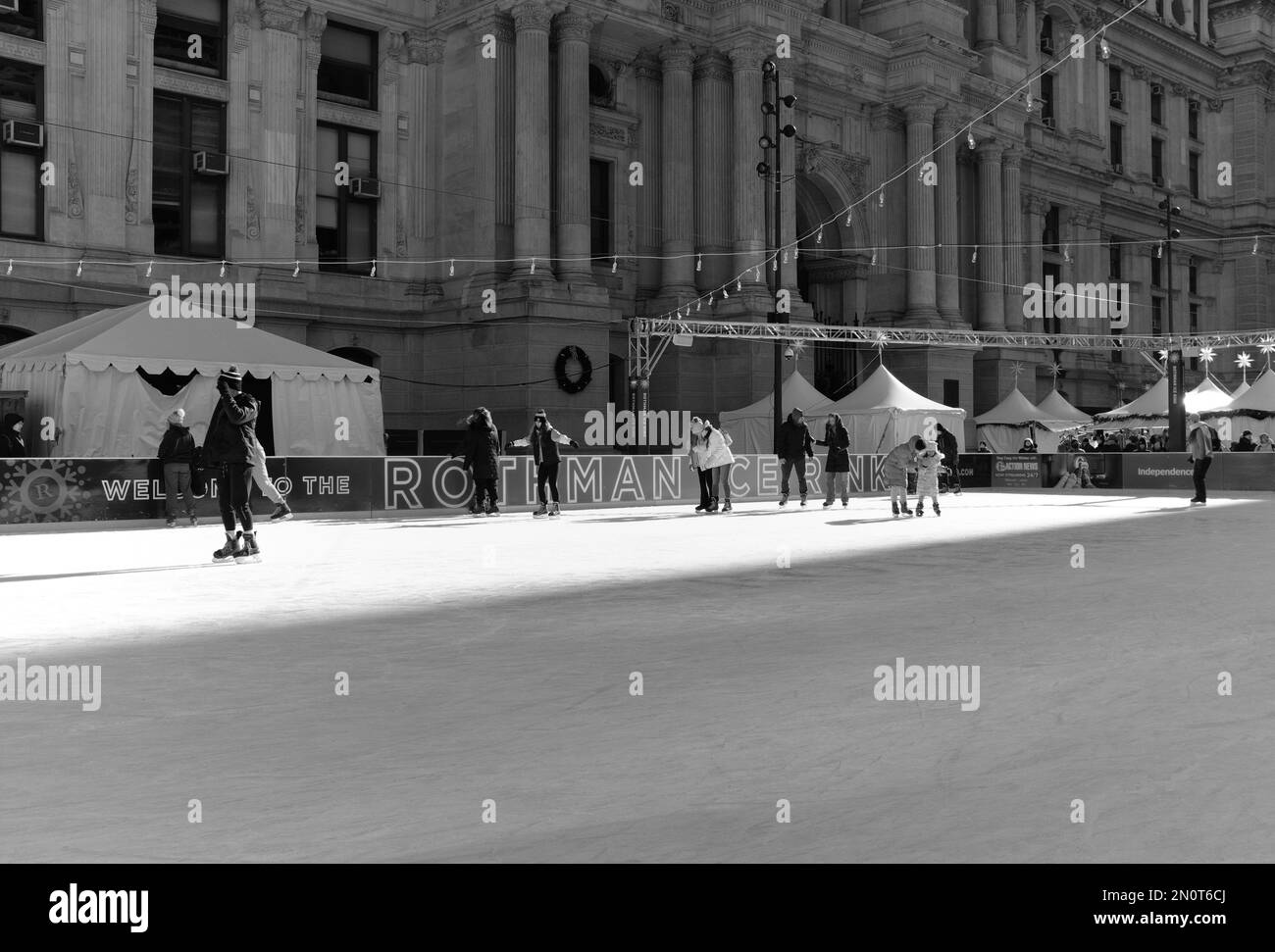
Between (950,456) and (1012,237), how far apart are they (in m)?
21.3

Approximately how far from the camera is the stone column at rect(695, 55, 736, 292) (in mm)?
42438

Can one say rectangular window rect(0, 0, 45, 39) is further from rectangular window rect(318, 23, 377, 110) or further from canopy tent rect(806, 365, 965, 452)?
canopy tent rect(806, 365, 965, 452)

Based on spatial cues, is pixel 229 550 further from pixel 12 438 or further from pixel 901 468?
pixel 901 468

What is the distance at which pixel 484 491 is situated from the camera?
82.9 ft

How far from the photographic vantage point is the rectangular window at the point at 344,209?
122 feet

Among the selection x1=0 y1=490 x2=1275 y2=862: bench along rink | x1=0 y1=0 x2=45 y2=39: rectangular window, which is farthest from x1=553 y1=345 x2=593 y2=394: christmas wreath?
x1=0 y1=490 x2=1275 y2=862: bench along rink

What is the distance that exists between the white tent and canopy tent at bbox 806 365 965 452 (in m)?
0.53

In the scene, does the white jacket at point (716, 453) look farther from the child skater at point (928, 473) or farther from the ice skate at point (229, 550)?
the ice skate at point (229, 550)

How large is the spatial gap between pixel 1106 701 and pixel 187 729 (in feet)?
15.4

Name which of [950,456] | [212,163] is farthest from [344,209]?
[950,456]

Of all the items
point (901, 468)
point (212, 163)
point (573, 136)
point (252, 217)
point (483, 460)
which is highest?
point (573, 136)

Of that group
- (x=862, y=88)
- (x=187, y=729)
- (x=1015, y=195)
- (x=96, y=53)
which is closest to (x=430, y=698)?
(x=187, y=729)

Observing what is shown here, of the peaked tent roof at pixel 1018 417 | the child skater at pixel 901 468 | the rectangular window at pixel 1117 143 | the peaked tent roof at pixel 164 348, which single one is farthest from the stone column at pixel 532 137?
the rectangular window at pixel 1117 143
